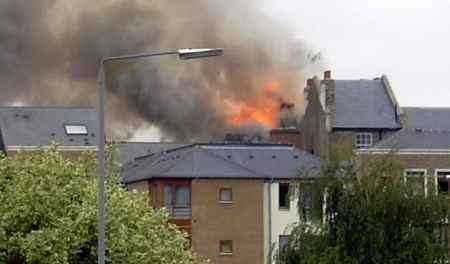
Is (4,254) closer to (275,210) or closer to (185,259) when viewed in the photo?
(185,259)

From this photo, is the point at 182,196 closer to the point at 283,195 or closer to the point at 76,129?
the point at 283,195

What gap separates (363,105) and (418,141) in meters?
21.3

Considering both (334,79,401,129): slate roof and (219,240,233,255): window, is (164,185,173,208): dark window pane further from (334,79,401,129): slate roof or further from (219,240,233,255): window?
(334,79,401,129): slate roof

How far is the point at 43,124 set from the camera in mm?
105438

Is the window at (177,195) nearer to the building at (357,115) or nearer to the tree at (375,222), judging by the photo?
the building at (357,115)

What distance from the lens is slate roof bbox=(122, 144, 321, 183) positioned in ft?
278

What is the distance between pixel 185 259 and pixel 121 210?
357 cm

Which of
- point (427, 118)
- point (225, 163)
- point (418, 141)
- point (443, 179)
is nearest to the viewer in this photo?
point (443, 179)

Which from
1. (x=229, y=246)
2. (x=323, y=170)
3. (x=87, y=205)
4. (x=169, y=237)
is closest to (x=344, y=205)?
(x=323, y=170)

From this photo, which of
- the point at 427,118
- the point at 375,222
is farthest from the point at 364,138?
the point at 375,222

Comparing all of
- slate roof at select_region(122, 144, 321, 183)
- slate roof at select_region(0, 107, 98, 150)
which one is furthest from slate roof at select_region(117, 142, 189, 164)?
slate roof at select_region(122, 144, 321, 183)

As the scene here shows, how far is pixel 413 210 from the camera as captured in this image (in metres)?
59.5

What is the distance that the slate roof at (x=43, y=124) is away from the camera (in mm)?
103562

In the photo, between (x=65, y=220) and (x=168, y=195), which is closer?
(x=65, y=220)
